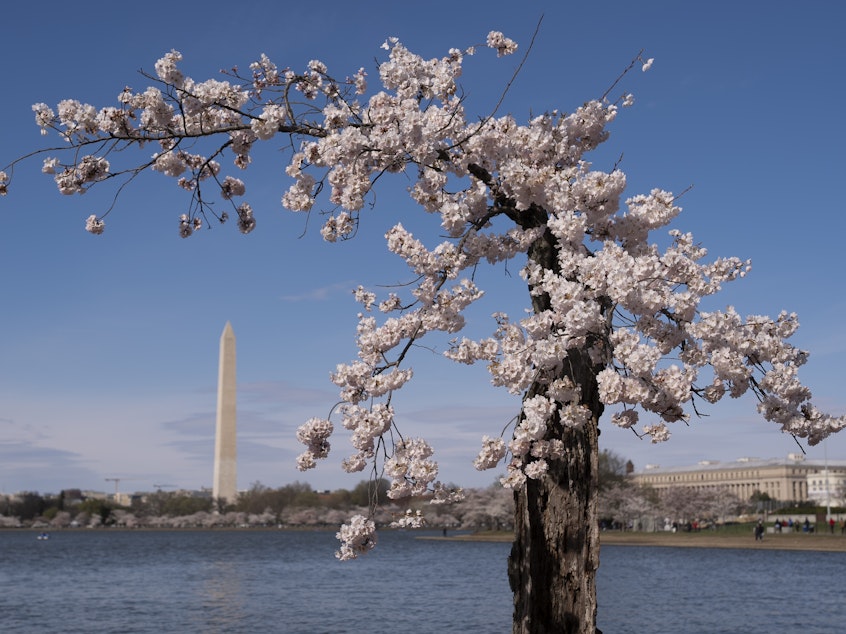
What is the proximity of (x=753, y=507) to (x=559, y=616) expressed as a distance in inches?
5248

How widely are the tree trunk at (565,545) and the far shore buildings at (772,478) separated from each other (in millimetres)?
149387

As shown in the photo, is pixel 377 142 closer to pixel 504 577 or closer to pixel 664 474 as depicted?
pixel 504 577

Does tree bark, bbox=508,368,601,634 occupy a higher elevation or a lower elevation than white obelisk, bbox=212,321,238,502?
lower

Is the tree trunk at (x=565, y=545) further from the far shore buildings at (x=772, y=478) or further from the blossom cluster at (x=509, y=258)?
the far shore buildings at (x=772, y=478)

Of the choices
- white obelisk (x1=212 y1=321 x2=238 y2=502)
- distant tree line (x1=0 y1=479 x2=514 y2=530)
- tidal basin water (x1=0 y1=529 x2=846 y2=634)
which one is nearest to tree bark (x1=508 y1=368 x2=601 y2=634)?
tidal basin water (x1=0 y1=529 x2=846 y2=634)

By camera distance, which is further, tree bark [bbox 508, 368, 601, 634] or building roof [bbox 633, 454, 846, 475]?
building roof [bbox 633, 454, 846, 475]

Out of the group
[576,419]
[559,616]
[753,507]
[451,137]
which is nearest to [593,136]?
[451,137]

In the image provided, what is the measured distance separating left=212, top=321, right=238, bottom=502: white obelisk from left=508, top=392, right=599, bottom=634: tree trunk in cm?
8403

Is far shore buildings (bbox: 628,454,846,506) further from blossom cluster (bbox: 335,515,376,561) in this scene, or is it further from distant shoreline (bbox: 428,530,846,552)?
blossom cluster (bbox: 335,515,376,561)

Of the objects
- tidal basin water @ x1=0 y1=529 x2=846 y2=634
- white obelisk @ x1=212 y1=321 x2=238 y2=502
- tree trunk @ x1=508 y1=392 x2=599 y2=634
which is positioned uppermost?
white obelisk @ x1=212 y1=321 x2=238 y2=502

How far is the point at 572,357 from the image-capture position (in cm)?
807

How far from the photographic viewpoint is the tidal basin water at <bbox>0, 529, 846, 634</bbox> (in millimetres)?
25234

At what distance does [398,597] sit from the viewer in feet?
108

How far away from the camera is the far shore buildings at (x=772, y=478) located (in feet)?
524
